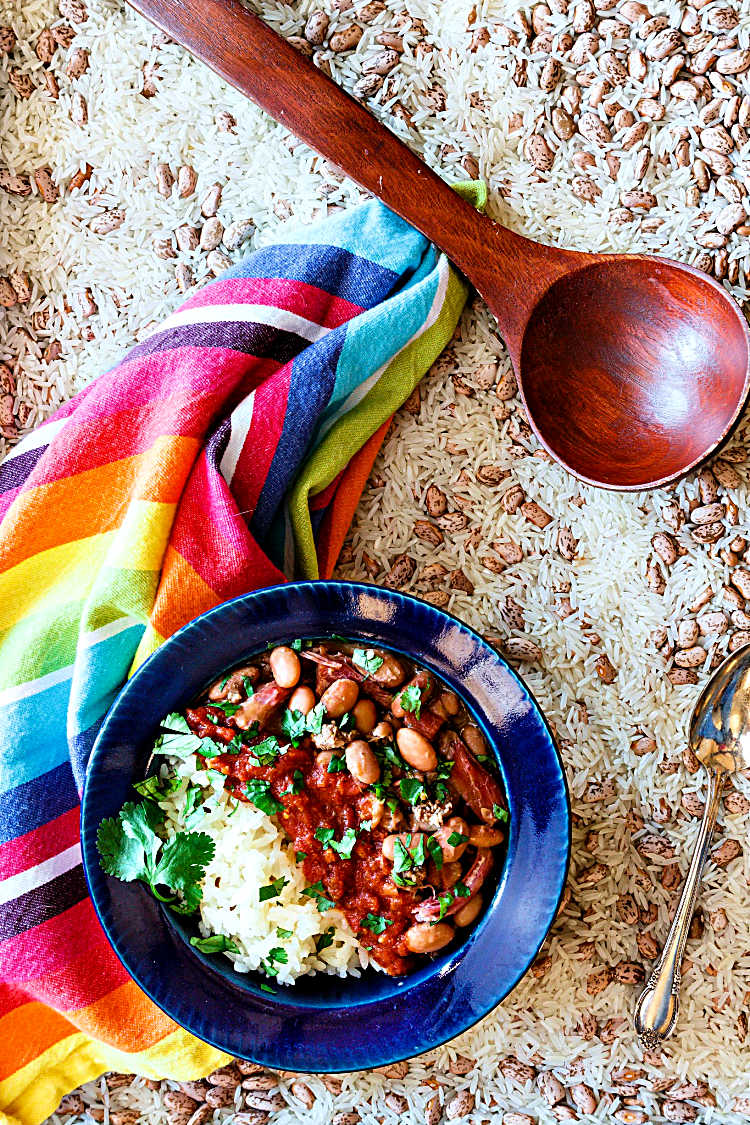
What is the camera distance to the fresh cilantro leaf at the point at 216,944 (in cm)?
190

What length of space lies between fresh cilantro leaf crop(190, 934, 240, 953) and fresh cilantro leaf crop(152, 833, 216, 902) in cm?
13

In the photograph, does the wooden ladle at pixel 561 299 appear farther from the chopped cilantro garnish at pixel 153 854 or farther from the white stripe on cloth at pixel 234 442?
the chopped cilantro garnish at pixel 153 854

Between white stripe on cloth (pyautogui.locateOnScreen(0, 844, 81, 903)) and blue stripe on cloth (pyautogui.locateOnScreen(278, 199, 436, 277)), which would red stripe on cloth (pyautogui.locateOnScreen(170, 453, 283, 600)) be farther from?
white stripe on cloth (pyautogui.locateOnScreen(0, 844, 81, 903))

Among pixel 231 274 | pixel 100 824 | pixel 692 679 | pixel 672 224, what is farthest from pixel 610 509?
pixel 100 824

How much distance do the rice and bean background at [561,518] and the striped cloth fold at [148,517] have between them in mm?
144

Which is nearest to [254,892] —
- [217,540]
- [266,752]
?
[266,752]

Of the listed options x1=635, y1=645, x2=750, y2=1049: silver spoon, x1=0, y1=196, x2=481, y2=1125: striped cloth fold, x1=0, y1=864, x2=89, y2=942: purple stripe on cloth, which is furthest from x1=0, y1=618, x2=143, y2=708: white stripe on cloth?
x1=635, y1=645, x2=750, y2=1049: silver spoon

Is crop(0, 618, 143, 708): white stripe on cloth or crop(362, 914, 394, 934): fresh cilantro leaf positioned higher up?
crop(0, 618, 143, 708): white stripe on cloth

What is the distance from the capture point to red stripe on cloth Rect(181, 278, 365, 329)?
2107 millimetres

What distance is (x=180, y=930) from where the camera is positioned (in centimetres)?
194

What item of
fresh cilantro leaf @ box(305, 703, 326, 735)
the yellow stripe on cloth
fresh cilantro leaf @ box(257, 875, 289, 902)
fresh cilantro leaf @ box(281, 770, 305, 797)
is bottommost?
the yellow stripe on cloth

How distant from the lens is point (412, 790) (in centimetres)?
184

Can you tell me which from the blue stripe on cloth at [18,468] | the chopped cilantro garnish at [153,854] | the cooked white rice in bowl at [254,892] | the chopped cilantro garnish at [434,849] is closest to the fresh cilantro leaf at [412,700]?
the chopped cilantro garnish at [434,849]

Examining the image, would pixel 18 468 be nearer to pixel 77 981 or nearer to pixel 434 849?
pixel 77 981
